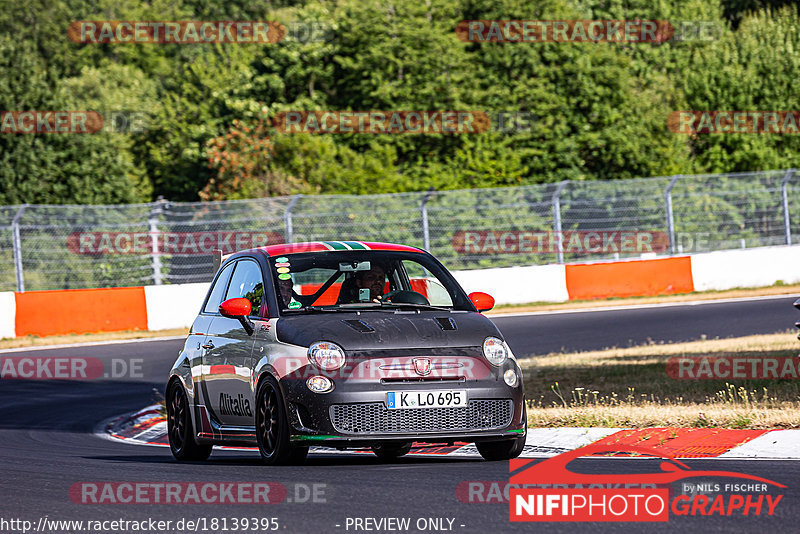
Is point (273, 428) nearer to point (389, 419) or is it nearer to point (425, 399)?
point (389, 419)

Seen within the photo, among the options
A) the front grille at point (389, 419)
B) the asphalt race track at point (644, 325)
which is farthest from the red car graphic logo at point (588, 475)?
the asphalt race track at point (644, 325)

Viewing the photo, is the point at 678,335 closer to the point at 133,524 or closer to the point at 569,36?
the point at 133,524

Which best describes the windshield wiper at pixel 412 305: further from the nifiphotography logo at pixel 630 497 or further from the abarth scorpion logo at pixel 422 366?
the nifiphotography logo at pixel 630 497

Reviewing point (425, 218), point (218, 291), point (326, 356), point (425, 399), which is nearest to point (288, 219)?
point (425, 218)

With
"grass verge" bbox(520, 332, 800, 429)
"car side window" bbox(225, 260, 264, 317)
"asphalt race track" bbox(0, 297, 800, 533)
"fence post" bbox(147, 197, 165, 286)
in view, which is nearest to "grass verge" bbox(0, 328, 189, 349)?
"fence post" bbox(147, 197, 165, 286)

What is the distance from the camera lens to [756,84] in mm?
47312

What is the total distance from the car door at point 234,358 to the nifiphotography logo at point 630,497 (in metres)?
2.16

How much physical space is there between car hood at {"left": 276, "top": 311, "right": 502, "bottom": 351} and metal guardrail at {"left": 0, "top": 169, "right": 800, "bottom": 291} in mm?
17432

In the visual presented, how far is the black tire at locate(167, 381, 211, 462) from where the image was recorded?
32.8ft

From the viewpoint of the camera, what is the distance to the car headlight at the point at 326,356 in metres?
8.20

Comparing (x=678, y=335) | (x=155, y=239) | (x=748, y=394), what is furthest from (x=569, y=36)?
(x=748, y=394)

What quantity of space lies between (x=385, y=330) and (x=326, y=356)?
44cm

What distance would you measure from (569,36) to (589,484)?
41017mm

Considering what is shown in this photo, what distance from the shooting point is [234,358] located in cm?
920
